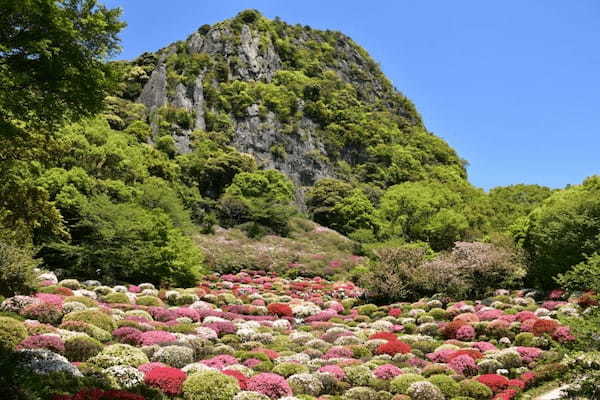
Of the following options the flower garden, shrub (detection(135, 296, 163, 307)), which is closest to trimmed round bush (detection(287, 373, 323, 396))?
the flower garden

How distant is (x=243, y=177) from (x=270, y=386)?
4853 centimetres

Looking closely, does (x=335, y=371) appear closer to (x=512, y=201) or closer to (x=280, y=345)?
(x=280, y=345)

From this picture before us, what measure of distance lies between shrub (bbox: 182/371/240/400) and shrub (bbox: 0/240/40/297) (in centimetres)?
955

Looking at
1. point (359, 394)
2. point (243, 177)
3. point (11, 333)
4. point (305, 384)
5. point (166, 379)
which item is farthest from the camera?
point (243, 177)

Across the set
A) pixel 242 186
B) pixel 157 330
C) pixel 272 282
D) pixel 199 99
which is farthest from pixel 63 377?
pixel 199 99

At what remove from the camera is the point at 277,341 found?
18.0 meters

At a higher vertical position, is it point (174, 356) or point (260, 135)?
point (260, 135)

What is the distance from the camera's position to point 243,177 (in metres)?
59.4

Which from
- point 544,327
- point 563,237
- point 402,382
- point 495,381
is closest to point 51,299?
point 402,382

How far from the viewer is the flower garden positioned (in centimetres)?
1150

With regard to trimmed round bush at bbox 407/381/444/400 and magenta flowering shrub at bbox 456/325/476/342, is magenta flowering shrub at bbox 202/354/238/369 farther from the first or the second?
magenta flowering shrub at bbox 456/325/476/342

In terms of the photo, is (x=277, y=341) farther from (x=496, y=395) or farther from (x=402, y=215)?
(x=402, y=215)

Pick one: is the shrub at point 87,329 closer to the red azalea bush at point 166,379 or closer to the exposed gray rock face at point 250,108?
the red azalea bush at point 166,379

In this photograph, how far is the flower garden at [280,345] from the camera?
11500 millimetres
